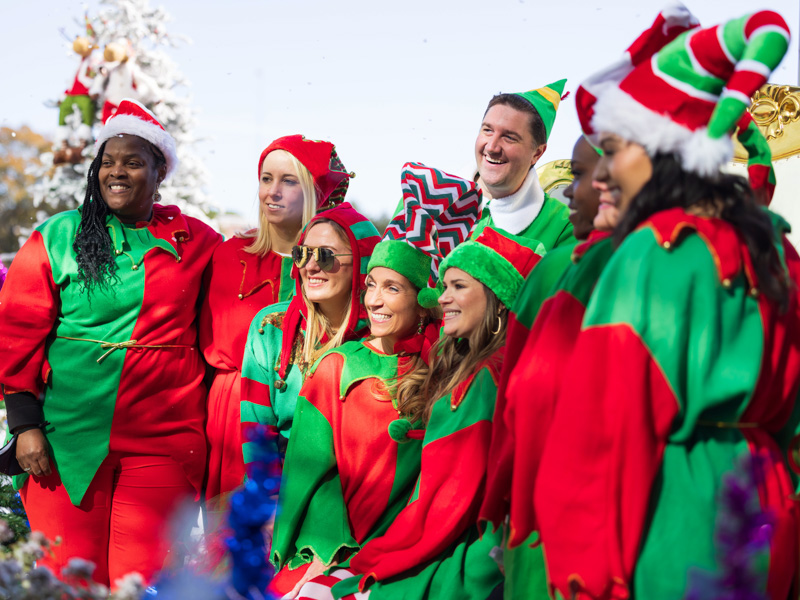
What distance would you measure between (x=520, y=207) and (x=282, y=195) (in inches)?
45.3

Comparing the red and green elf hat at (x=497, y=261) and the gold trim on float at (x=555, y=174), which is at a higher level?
the gold trim on float at (x=555, y=174)

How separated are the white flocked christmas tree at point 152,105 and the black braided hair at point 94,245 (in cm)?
722

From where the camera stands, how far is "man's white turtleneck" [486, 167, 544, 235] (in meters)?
3.70

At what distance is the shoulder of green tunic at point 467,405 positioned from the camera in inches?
109

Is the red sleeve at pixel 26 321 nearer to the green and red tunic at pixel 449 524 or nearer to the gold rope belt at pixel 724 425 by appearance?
the green and red tunic at pixel 449 524

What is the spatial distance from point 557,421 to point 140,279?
2.46 m

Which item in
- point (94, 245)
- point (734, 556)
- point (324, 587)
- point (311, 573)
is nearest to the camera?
point (734, 556)

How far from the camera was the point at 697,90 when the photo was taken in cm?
184

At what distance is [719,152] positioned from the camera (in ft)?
5.86

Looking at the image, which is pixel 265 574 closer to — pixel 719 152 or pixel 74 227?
pixel 719 152

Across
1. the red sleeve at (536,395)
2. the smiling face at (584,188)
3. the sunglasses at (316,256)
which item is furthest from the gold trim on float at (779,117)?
the red sleeve at (536,395)

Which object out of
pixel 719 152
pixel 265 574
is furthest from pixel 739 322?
pixel 265 574

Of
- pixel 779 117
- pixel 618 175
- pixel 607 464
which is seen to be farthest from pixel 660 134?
pixel 779 117

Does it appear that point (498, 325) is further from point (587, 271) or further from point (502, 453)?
point (587, 271)
